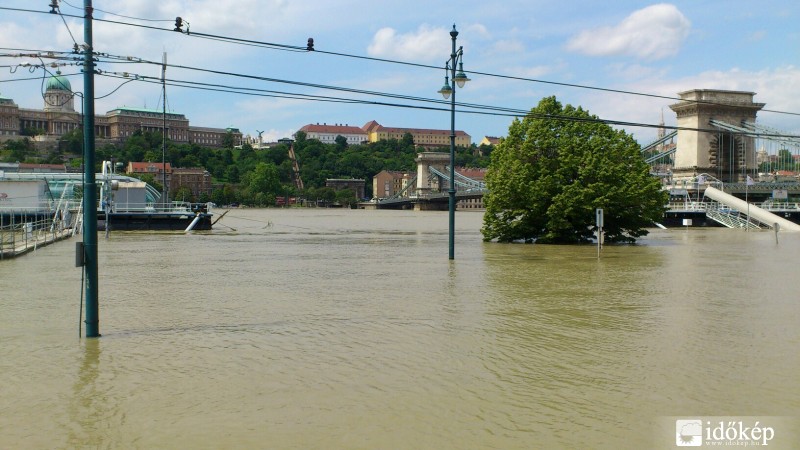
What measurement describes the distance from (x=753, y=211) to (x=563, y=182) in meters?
39.1

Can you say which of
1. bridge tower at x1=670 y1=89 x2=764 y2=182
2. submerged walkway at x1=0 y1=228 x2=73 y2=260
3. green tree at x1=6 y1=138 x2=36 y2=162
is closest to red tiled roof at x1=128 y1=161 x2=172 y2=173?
green tree at x1=6 y1=138 x2=36 y2=162

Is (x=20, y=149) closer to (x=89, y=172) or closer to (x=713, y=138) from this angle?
(x=713, y=138)

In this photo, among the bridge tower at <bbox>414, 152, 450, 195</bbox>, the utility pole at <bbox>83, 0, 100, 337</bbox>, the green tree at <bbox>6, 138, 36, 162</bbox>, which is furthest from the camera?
the green tree at <bbox>6, 138, 36, 162</bbox>

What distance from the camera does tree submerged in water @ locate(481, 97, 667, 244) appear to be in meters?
37.9

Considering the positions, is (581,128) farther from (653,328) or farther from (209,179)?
(209,179)

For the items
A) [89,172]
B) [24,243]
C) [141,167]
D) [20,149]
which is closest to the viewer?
[89,172]

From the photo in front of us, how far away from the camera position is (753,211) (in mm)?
69062

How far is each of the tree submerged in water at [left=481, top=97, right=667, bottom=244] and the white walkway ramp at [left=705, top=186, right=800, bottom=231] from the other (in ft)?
81.2

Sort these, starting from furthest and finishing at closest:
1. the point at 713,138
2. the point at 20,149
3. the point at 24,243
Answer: the point at 20,149 < the point at 713,138 < the point at 24,243

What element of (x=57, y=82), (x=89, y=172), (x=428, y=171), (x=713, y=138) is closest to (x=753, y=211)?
(x=713, y=138)

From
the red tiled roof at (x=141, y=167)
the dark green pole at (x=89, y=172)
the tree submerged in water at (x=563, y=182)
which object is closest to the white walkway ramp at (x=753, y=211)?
the tree submerged in water at (x=563, y=182)

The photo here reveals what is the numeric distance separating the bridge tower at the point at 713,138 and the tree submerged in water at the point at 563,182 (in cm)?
5999

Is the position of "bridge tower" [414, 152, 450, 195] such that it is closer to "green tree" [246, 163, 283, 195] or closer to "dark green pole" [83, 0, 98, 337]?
"green tree" [246, 163, 283, 195]

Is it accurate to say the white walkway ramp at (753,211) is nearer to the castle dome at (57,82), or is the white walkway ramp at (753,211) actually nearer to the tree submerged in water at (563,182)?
the tree submerged in water at (563,182)
